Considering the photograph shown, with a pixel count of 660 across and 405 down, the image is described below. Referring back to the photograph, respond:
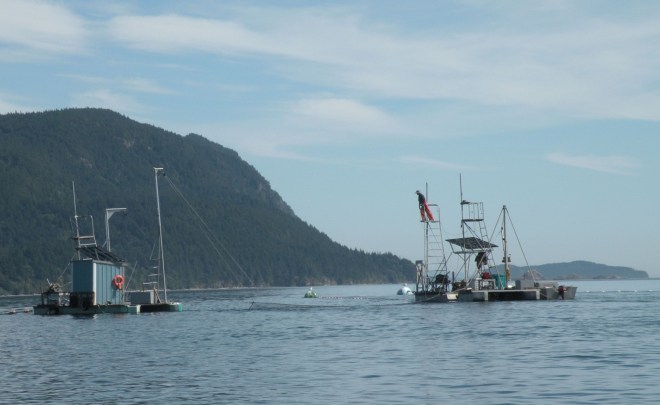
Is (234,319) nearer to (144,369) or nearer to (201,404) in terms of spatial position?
(144,369)

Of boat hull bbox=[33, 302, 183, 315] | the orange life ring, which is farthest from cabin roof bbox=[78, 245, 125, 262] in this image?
boat hull bbox=[33, 302, 183, 315]

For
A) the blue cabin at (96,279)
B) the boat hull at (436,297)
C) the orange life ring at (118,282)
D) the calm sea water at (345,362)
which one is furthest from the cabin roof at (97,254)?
the boat hull at (436,297)

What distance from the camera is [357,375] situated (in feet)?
184

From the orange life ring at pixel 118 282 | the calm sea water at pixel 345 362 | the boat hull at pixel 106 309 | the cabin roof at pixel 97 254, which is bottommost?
the calm sea water at pixel 345 362

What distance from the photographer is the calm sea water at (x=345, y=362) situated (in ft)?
161

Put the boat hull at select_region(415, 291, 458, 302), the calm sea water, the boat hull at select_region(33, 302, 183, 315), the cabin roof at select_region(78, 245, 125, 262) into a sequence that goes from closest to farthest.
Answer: the calm sea water
the boat hull at select_region(33, 302, 183, 315)
the cabin roof at select_region(78, 245, 125, 262)
the boat hull at select_region(415, 291, 458, 302)

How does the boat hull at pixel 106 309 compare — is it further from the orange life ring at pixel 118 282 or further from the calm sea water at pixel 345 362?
the calm sea water at pixel 345 362

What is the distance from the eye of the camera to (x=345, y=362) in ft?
209

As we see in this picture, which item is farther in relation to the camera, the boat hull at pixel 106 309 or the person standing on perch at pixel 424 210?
the person standing on perch at pixel 424 210

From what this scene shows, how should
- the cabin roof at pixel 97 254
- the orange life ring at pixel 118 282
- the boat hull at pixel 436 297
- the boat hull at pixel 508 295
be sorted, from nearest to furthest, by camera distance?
the cabin roof at pixel 97 254
the orange life ring at pixel 118 282
the boat hull at pixel 508 295
the boat hull at pixel 436 297

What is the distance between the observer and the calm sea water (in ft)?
161

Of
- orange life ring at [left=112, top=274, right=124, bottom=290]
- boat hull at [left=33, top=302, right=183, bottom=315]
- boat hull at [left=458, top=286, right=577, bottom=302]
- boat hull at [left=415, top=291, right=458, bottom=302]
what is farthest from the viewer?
boat hull at [left=415, top=291, right=458, bottom=302]

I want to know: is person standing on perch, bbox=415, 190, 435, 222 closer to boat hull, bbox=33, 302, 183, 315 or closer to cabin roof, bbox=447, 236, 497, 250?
cabin roof, bbox=447, 236, 497, 250

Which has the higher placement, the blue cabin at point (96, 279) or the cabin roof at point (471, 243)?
the cabin roof at point (471, 243)
